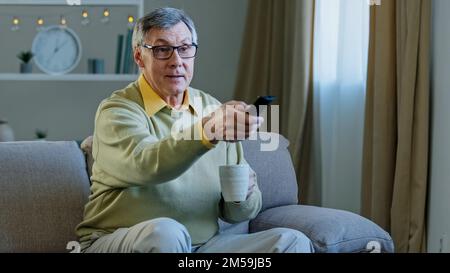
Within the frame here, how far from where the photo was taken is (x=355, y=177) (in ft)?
12.1

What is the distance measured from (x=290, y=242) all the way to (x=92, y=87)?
10.5 ft

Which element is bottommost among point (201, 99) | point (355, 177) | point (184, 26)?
point (355, 177)

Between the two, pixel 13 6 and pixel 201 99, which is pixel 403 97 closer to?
pixel 201 99

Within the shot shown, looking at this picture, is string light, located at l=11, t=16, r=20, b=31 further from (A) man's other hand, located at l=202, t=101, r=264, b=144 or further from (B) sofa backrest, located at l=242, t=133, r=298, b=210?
(A) man's other hand, located at l=202, t=101, r=264, b=144

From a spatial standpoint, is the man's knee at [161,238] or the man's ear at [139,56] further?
the man's ear at [139,56]

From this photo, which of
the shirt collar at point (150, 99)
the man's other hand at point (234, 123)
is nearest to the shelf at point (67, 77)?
the shirt collar at point (150, 99)

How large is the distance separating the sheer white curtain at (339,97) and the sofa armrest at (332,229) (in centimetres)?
150

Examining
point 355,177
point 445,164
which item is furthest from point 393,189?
point 355,177

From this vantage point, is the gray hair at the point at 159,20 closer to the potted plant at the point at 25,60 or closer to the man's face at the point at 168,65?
the man's face at the point at 168,65

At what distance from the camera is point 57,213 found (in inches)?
Answer: 81.4

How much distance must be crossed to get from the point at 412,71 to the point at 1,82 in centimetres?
270

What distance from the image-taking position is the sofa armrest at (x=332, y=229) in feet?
6.69

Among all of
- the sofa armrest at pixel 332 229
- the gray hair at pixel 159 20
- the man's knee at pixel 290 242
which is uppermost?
the gray hair at pixel 159 20

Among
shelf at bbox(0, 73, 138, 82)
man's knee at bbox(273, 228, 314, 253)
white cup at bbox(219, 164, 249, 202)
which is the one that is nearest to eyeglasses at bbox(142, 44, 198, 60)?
white cup at bbox(219, 164, 249, 202)
